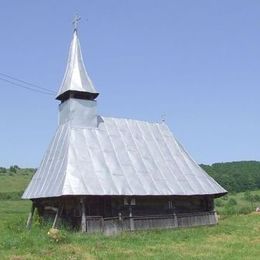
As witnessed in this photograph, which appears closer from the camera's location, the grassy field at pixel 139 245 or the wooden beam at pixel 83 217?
the grassy field at pixel 139 245

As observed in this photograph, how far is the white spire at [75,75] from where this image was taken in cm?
2588

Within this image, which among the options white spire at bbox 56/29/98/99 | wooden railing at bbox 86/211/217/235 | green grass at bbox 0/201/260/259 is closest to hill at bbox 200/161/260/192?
wooden railing at bbox 86/211/217/235

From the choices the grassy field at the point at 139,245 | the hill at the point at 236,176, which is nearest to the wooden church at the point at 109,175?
the grassy field at the point at 139,245

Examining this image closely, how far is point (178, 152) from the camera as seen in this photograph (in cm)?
2717

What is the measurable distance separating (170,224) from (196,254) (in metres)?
7.75

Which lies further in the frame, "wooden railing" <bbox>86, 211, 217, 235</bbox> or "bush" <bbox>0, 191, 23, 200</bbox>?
"bush" <bbox>0, 191, 23, 200</bbox>

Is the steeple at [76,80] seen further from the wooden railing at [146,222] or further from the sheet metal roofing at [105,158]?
the wooden railing at [146,222]

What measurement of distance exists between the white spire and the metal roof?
1.87 metres

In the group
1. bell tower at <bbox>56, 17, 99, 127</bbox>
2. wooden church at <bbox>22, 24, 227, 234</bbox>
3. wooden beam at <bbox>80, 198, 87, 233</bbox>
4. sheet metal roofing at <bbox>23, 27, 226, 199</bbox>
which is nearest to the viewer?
wooden beam at <bbox>80, 198, 87, 233</bbox>

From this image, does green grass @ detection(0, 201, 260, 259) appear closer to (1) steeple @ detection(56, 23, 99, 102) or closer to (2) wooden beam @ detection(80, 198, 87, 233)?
(2) wooden beam @ detection(80, 198, 87, 233)

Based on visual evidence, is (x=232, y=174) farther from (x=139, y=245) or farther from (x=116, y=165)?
(x=139, y=245)

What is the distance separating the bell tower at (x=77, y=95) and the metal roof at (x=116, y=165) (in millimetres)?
481

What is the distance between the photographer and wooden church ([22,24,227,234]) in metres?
21.7

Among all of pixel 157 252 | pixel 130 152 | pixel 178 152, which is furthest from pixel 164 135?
pixel 157 252
